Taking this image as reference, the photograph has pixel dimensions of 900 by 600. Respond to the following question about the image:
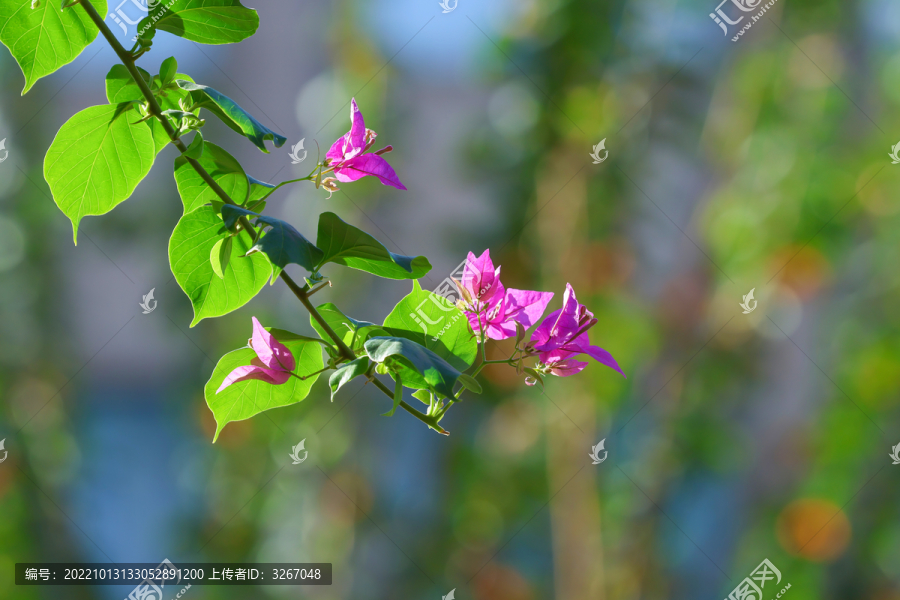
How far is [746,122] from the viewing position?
159cm

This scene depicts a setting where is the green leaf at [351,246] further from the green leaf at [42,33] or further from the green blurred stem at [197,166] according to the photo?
the green leaf at [42,33]

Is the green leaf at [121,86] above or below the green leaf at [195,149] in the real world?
above

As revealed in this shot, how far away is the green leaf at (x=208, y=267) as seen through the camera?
286mm

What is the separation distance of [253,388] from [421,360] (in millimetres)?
129

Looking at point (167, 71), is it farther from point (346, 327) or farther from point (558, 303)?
point (558, 303)

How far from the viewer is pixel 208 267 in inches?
11.9

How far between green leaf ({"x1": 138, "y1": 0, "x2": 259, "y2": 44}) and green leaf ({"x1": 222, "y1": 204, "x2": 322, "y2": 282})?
11cm

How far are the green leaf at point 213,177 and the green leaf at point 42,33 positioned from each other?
0.07 metres

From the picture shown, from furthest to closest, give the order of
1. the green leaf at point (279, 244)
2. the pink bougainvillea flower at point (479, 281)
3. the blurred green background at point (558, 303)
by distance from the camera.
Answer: the blurred green background at point (558, 303)
the pink bougainvillea flower at point (479, 281)
the green leaf at point (279, 244)

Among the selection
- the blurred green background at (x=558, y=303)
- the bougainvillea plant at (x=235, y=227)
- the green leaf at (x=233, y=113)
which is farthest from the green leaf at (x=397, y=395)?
the blurred green background at (x=558, y=303)

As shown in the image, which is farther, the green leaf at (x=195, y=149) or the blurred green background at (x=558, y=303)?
the blurred green background at (x=558, y=303)

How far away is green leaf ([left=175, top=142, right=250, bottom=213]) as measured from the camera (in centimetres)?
28

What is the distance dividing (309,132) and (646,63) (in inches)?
32.6

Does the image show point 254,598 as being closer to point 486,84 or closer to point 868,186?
point 486,84
